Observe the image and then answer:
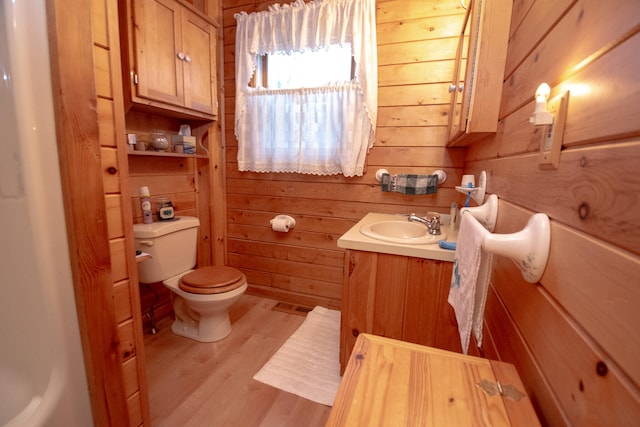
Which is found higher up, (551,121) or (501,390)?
(551,121)

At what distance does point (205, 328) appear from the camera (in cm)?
181

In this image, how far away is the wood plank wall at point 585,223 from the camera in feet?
1.20

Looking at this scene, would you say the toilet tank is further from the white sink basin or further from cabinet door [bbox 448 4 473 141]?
cabinet door [bbox 448 4 473 141]

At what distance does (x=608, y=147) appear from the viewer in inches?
16.4

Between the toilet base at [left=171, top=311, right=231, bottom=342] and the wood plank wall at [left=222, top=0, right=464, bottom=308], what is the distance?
0.59m

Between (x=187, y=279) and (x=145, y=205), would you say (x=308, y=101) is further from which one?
(x=187, y=279)

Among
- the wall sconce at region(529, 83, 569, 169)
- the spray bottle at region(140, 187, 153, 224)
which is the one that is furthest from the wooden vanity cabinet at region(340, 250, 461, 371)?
the spray bottle at region(140, 187, 153, 224)

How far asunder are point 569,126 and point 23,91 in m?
1.24

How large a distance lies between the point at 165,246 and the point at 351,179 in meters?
1.32

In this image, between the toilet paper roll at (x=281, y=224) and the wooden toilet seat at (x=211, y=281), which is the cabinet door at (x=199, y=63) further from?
the wooden toilet seat at (x=211, y=281)

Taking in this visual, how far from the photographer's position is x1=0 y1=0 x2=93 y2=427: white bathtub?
27.4 inches

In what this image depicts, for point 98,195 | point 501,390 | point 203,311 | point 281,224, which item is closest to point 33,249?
point 98,195

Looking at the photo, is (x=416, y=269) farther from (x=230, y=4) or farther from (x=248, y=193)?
(x=230, y=4)

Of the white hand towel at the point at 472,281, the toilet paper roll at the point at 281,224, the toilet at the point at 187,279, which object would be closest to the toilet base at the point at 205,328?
the toilet at the point at 187,279
